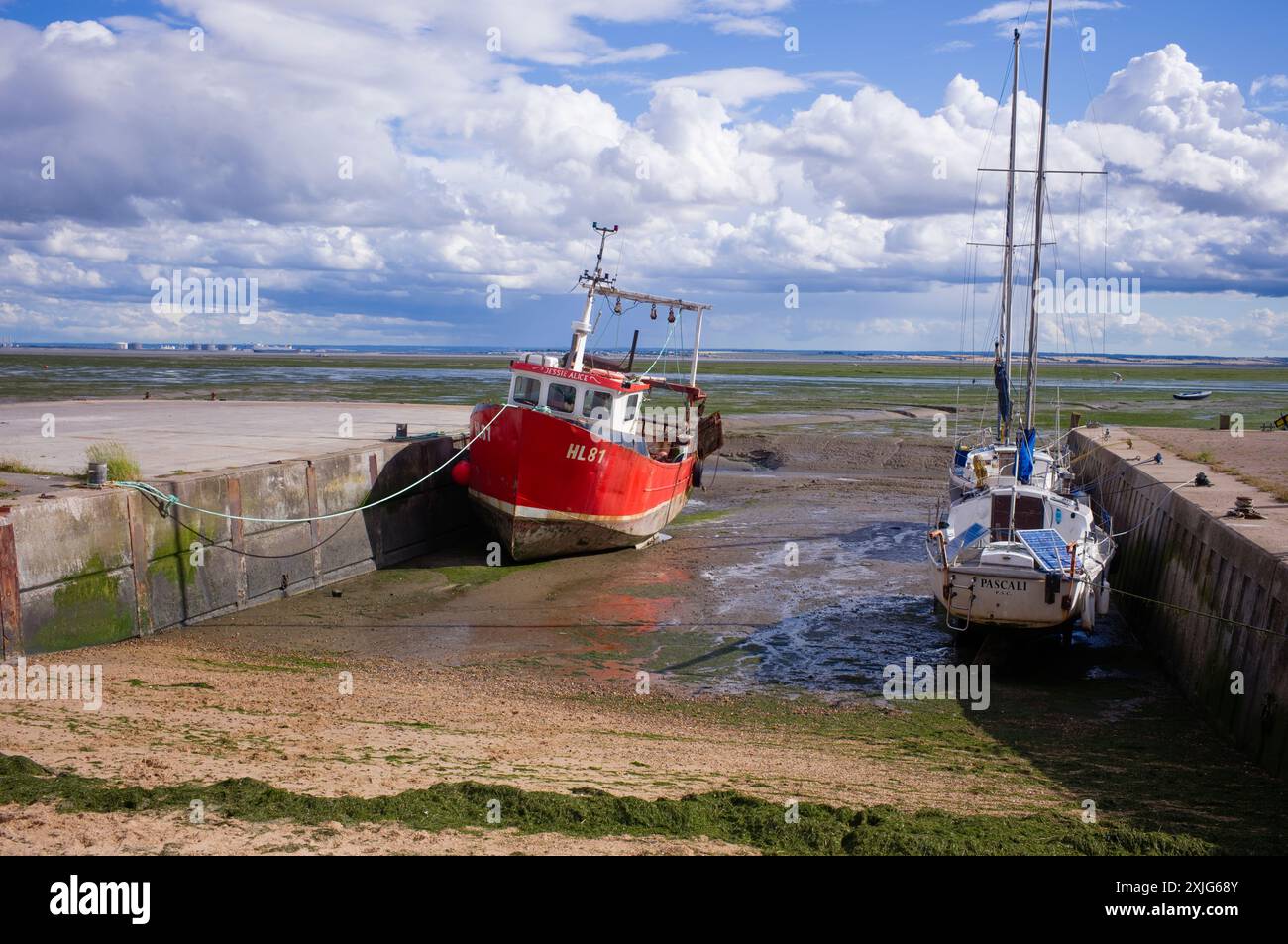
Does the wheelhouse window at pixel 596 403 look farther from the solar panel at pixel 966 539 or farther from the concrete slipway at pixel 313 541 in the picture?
the solar panel at pixel 966 539

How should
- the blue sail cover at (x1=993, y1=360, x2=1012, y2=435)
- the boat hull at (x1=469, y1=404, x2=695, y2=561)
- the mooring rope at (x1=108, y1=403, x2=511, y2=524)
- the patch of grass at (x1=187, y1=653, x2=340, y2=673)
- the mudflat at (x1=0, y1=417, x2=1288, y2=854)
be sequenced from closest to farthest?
1. the mudflat at (x1=0, y1=417, x2=1288, y2=854)
2. the patch of grass at (x1=187, y1=653, x2=340, y2=673)
3. the mooring rope at (x1=108, y1=403, x2=511, y2=524)
4. the boat hull at (x1=469, y1=404, x2=695, y2=561)
5. the blue sail cover at (x1=993, y1=360, x2=1012, y2=435)

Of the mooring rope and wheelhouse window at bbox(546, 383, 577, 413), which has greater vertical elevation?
wheelhouse window at bbox(546, 383, 577, 413)

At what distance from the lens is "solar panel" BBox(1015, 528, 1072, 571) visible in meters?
15.4

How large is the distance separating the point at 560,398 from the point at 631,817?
16.2m

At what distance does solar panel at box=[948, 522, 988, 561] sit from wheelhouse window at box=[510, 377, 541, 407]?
33.5ft

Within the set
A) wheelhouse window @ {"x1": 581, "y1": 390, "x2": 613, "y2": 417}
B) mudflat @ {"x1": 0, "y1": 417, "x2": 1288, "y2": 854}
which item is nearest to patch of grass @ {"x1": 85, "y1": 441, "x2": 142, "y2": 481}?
mudflat @ {"x1": 0, "y1": 417, "x2": 1288, "y2": 854}

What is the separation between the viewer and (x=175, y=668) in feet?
43.8

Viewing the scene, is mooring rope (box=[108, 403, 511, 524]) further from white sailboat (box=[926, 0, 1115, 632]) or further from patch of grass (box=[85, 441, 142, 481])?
white sailboat (box=[926, 0, 1115, 632])

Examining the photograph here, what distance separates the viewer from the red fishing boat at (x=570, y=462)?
2206 centimetres

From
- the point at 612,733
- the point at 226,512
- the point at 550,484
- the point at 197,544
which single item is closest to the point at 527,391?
the point at 550,484

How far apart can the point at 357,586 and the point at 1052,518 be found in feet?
41.2

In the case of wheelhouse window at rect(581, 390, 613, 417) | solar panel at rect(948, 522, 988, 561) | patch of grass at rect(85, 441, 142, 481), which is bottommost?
solar panel at rect(948, 522, 988, 561)
